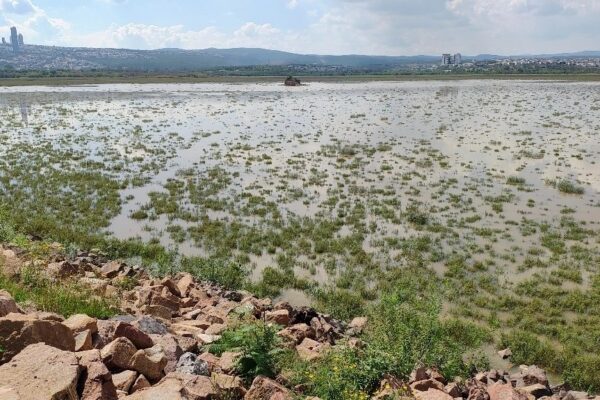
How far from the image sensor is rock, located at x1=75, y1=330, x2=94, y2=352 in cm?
708

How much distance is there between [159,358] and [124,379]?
73 centimetres

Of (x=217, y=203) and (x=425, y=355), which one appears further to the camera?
(x=217, y=203)

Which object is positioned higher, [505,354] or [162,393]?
[162,393]

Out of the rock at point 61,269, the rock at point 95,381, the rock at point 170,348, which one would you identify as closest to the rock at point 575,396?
the rock at point 170,348

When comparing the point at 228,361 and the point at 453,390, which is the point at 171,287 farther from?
the point at 453,390

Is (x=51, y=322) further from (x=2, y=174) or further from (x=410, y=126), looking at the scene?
(x=410, y=126)

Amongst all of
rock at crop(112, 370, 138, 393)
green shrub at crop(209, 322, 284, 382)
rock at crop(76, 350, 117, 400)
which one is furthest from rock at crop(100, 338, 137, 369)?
green shrub at crop(209, 322, 284, 382)

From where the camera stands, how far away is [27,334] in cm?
662

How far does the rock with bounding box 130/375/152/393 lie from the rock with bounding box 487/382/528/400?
604 cm

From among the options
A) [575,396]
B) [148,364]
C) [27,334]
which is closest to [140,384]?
[148,364]

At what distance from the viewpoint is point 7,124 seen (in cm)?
5097

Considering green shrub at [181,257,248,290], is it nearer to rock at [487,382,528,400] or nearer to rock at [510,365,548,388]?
rock at [510,365,548,388]

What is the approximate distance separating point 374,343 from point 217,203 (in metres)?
16.2

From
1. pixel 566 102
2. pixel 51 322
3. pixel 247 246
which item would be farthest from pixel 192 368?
pixel 566 102
